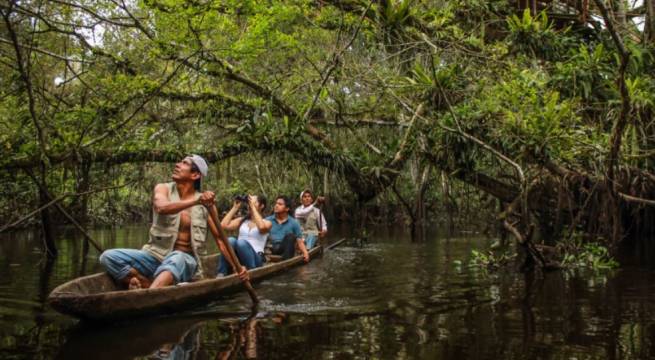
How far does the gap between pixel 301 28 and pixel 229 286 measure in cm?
572

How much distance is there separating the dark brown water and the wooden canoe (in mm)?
95

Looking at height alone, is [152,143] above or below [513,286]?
above

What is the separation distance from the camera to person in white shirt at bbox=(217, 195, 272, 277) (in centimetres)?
662

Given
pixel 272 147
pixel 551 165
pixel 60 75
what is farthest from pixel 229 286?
pixel 60 75

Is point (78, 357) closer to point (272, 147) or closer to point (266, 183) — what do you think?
point (272, 147)

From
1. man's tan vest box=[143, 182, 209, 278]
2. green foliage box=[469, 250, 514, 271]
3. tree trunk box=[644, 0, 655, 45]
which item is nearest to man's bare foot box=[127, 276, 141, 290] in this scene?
man's tan vest box=[143, 182, 209, 278]

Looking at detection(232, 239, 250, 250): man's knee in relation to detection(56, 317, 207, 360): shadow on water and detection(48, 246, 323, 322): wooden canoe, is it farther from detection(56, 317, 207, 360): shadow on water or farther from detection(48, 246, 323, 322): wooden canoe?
detection(56, 317, 207, 360): shadow on water

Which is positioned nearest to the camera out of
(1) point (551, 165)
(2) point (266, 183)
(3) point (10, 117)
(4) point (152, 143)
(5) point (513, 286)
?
(5) point (513, 286)

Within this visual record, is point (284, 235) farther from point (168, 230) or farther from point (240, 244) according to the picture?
point (168, 230)

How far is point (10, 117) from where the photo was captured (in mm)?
7746

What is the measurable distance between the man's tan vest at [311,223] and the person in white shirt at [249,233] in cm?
254

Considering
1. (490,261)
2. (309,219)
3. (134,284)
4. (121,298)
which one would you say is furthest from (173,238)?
(309,219)

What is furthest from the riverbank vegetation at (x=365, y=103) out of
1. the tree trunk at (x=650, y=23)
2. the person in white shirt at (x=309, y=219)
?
the person in white shirt at (x=309, y=219)

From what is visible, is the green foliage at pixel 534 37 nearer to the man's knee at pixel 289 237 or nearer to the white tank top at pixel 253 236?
the man's knee at pixel 289 237
